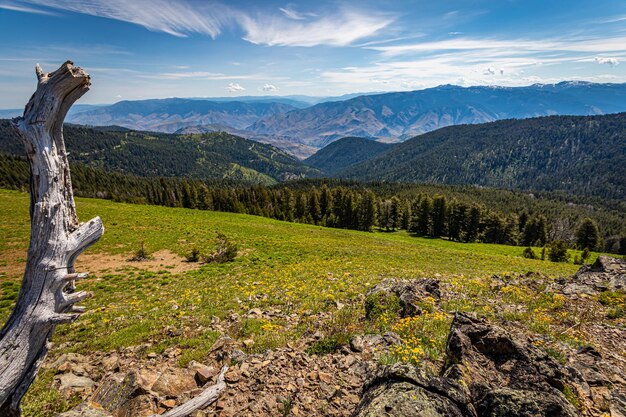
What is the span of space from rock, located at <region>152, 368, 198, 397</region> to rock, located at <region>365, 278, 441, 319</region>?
22.7 feet

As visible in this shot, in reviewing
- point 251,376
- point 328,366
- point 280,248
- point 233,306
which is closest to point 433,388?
point 328,366

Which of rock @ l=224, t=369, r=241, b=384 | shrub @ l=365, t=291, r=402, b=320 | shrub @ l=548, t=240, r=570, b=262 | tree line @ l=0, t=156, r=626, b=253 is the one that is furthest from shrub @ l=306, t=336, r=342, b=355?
A: tree line @ l=0, t=156, r=626, b=253

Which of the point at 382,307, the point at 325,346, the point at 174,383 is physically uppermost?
the point at 174,383

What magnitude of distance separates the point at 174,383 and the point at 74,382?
277 centimetres

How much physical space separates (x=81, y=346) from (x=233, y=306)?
18.0 feet

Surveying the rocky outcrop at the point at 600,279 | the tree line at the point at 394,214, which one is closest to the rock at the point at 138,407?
the rocky outcrop at the point at 600,279

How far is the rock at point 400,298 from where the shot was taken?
1162 cm

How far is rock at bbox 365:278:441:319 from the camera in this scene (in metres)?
11.6

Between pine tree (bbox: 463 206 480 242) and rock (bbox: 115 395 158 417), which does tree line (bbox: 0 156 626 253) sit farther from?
rock (bbox: 115 395 158 417)

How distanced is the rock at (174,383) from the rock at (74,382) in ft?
6.48

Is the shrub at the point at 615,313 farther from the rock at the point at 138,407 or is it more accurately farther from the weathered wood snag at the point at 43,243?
the weathered wood snag at the point at 43,243

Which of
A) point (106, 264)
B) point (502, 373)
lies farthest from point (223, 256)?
point (502, 373)

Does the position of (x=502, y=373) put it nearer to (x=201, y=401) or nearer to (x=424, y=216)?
(x=201, y=401)

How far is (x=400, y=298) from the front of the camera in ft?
40.6
